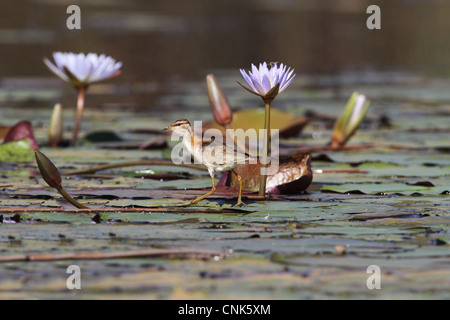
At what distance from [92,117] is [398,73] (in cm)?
516

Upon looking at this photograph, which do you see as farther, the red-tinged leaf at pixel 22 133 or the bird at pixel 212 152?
the red-tinged leaf at pixel 22 133

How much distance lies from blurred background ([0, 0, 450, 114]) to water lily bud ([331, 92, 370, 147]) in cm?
304

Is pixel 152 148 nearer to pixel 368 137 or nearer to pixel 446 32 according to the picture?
pixel 368 137

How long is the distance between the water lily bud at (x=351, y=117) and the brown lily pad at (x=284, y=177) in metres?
1.36

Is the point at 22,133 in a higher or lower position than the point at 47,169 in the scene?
higher

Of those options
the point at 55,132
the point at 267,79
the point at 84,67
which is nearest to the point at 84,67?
the point at 84,67

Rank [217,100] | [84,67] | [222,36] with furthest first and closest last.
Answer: [222,36]
[84,67]
[217,100]

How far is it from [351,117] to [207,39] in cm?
1007

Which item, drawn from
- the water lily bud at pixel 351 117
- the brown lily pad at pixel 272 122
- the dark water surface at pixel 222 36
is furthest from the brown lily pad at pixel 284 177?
the dark water surface at pixel 222 36

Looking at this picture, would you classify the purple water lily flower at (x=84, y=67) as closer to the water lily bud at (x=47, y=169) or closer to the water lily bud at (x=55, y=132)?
the water lily bud at (x=55, y=132)

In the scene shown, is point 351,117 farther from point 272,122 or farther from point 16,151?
point 16,151

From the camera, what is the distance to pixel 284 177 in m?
3.76

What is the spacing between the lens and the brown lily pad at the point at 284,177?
148 inches

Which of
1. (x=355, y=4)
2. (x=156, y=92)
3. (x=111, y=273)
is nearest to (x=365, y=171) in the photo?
(x=111, y=273)
